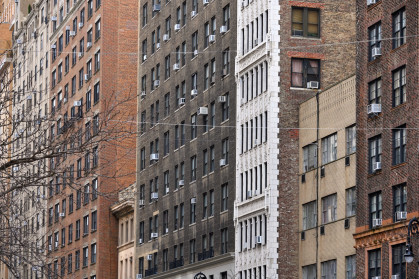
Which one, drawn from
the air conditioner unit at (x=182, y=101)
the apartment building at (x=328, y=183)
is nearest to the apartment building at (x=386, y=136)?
the apartment building at (x=328, y=183)

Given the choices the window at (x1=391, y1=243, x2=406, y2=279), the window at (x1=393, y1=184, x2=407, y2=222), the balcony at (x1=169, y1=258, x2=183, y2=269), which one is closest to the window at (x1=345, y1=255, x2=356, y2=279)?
the window at (x1=391, y1=243, x2=406, y2=279)

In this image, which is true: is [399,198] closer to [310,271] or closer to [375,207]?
[375,207]

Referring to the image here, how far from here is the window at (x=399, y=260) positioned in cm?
5581

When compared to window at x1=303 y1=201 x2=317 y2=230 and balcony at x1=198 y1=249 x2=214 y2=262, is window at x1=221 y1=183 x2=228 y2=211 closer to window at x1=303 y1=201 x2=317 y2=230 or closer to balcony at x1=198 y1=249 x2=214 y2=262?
balcony at x1=198 y1=249 x2=214 y2=262

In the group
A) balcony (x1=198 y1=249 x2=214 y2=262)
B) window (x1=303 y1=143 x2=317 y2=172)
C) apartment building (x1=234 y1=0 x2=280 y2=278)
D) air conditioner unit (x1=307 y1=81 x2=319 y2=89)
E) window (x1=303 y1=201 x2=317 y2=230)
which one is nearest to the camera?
window (x1=303 y1=201 x2=317 y2=230)

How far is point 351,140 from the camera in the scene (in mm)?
64438

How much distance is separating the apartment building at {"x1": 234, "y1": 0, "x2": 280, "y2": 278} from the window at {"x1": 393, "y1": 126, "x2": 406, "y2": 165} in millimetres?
15831

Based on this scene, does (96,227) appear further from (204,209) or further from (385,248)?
(385,248)

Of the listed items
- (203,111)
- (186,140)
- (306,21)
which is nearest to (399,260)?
(306,21)

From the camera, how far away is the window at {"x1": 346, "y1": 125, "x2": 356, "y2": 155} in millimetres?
64125

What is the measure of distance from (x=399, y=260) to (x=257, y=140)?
21.1 meters

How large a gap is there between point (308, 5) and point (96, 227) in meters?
41.9

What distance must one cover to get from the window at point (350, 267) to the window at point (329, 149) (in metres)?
6.17

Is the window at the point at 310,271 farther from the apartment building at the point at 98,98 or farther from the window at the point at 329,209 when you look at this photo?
the apartment building at the point at 98,98
